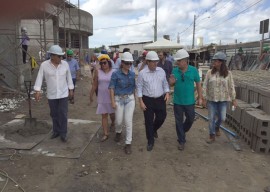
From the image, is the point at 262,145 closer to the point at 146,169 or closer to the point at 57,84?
the point at 146,169

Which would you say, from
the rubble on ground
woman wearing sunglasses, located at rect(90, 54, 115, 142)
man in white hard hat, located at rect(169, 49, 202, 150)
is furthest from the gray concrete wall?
man in white hard hat, located at rect(169, 49, 202, 150)

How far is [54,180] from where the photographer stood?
4.00 meters

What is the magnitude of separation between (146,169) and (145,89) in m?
1.36

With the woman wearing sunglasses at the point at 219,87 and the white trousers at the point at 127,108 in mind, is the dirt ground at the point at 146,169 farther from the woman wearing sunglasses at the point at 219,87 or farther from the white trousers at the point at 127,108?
the woman wearing sunglasses at the point at 219,87

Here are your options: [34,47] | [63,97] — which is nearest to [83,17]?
[34,47]

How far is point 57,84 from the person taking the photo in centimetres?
518

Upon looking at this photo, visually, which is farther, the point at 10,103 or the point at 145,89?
the point at 10,103

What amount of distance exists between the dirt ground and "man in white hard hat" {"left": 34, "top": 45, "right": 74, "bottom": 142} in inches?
30.6

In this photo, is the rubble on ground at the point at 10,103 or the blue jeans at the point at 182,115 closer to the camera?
the blue jeans at the point at 182,115

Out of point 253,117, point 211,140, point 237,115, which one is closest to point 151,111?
point 211,140

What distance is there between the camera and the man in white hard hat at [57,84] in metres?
5.10

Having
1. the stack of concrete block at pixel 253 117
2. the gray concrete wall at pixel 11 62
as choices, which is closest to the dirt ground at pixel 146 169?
the stack of concrete block at pixel 253 117

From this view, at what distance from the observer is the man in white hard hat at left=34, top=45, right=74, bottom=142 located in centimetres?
510

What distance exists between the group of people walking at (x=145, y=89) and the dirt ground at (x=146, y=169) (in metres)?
0.30
